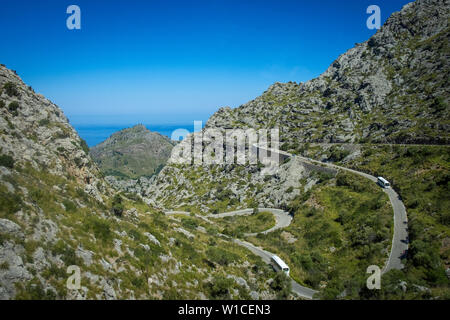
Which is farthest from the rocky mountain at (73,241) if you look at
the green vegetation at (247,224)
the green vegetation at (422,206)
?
the green vegetation at (247,224)

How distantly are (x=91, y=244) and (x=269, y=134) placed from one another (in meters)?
121

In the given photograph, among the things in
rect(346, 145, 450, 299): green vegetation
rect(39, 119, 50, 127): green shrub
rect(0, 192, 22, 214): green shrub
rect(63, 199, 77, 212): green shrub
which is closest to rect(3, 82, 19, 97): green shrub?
rect(39, 119, 50, 127): green shrub

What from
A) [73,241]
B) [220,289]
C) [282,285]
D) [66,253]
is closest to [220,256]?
[220,289]

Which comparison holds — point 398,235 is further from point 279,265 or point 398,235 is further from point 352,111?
point 352,111

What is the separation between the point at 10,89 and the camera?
3080 cm

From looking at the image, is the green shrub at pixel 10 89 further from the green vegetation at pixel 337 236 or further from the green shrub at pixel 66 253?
the green vegetation at pixel 337 236

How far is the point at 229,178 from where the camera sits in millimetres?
116375

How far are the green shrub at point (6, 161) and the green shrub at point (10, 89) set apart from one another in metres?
13.0

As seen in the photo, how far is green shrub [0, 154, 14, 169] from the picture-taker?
22.0 m

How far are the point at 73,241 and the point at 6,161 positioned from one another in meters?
10.3

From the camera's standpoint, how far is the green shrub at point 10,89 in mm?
30719

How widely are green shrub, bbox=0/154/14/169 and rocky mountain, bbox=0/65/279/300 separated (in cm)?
9

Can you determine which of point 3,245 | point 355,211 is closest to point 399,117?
point 355,211

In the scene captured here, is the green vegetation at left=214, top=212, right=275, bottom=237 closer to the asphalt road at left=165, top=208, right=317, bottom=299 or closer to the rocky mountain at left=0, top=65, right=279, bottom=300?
the asphalt road at left=165, top=208, right=317, bottom=299
